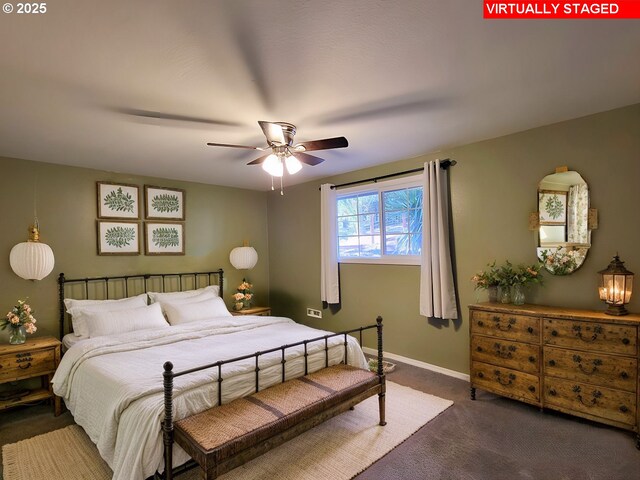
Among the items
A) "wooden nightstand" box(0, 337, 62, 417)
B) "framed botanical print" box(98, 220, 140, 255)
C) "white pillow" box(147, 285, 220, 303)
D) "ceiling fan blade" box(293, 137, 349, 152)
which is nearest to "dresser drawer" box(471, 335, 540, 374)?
"ceiling fan blade" box(293, 137, 349, 152)

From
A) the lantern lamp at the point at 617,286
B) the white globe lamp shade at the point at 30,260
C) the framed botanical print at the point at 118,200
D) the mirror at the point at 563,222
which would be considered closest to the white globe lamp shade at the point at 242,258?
the framed botanical print at the point at 118,200

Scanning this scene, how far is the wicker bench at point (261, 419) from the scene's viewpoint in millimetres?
1758

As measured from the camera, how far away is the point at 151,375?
2328 millimetres

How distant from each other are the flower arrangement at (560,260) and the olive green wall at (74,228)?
4130 mm

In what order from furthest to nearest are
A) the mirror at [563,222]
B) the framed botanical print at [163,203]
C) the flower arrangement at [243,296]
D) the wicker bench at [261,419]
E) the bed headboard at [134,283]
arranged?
the flower arrangement at [243,296] < the framed botanical print at [163,203] < the bed headboard at [134,283] < the mirror at [563,222] < the wicker bench at [261,419]

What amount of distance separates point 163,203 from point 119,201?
531 mm

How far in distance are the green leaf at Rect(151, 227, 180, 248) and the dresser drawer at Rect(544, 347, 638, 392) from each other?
14.5ft

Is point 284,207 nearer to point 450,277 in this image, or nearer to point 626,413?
point 450,277

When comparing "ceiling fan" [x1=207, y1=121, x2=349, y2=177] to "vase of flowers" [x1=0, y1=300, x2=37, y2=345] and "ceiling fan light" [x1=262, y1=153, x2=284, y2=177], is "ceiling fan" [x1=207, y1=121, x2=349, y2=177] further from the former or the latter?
"vase of flowers" [x1=0, y1=300, x2=37, y2=345]

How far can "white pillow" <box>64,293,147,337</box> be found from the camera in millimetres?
3494

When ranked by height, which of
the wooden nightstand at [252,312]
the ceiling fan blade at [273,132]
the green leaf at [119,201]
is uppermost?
the ceiling fan blade at [273,132]

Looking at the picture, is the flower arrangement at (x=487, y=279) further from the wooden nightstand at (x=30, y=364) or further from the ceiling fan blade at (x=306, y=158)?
the wooden nightstand at (x=30, y=364)

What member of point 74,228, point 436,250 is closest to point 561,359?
point 436,250

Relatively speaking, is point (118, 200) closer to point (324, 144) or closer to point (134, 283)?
point (134, 283)
